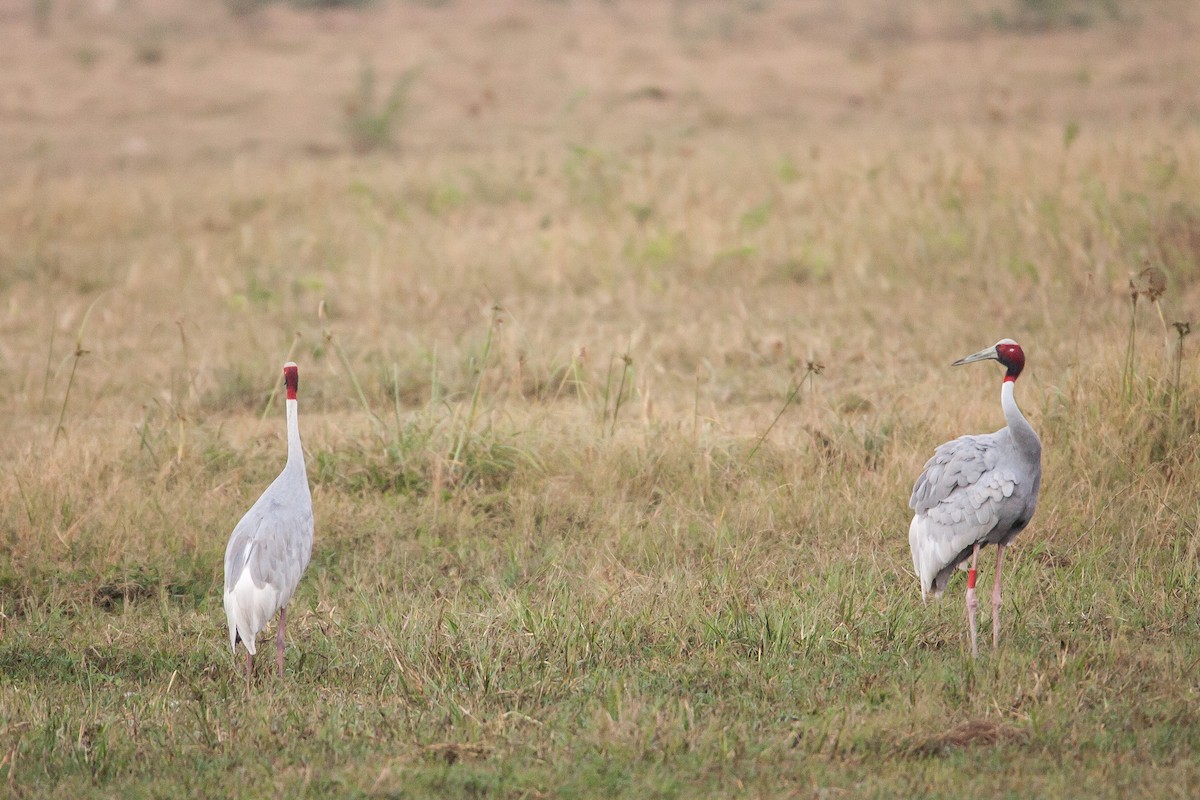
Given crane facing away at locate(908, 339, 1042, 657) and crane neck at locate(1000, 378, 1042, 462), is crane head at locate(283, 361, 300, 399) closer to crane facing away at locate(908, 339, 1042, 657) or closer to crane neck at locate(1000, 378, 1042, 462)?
crane facing away at locate(908, 339, 1042, 657)

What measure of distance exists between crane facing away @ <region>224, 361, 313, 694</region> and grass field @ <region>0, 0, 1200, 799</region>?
24 cm

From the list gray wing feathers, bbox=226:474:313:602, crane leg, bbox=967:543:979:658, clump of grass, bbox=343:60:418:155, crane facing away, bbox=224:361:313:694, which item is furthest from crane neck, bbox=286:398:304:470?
clump of grass, bbox=343:60:418:155

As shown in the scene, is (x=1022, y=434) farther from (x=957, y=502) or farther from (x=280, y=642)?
(x=280, y=642)

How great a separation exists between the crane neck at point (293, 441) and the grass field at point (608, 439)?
630 millimetres

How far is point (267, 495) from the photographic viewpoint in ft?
16.1

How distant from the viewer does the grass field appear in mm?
4000

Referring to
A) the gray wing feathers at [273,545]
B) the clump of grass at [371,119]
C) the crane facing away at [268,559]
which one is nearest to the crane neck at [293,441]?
the crane facing away at [268,559]

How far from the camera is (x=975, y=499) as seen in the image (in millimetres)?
4637

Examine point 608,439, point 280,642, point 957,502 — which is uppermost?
point 957,502

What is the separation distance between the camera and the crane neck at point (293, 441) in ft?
16.4

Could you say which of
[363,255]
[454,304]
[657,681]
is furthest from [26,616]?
[363,255]

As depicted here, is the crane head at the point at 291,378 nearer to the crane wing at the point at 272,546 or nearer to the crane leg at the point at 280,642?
the crane wing at the point at 272,546

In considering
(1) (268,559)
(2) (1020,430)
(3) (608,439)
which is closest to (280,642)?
(1) (268,559)

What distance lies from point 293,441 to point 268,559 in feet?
1.92
